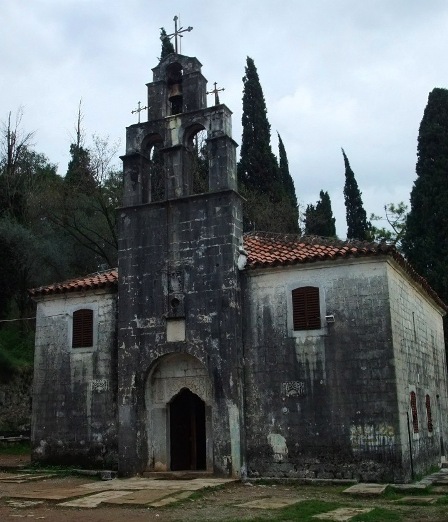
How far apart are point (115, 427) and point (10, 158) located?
2416 centimetres

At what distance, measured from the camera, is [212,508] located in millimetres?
11945

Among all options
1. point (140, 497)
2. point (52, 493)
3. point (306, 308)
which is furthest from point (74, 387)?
point (306, 308)

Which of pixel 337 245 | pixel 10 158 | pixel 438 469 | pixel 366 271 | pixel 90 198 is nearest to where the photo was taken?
pixel 366 271

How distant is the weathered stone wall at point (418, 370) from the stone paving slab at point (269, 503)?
3.83m

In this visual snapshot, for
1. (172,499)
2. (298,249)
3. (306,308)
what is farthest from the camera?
(298,249)

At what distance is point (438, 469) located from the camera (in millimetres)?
18578

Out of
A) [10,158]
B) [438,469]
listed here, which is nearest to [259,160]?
[10,158]

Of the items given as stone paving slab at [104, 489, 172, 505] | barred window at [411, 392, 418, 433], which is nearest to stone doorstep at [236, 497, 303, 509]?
stone paving slab at [104, 489, 172, 505]

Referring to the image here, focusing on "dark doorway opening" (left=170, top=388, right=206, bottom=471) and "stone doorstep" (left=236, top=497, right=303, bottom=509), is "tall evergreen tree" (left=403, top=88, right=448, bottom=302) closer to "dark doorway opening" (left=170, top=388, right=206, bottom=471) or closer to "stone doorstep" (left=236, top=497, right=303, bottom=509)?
"dark doorway opening" (left=170, top=388, right=206, bottom=471)

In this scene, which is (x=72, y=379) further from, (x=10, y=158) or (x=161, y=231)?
(x=10, y=158)

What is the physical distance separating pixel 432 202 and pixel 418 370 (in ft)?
49.1

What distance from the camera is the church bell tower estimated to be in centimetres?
1666

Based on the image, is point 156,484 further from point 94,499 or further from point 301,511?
point 301,511

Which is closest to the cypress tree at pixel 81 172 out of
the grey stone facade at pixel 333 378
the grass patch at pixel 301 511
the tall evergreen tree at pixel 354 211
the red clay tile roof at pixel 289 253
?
the red clay tile roof at pixel 289 253
